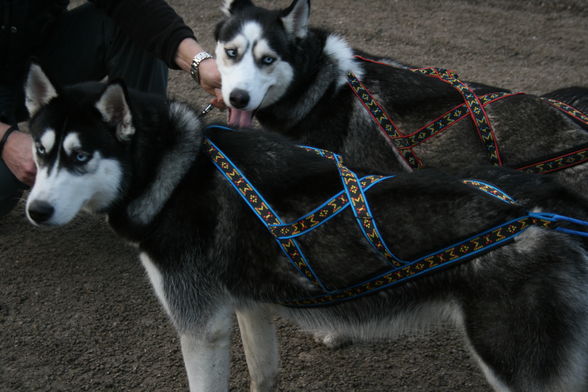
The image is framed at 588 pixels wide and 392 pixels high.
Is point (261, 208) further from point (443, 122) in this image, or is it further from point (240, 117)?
point (443, 122)

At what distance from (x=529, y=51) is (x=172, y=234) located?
631 centimetres

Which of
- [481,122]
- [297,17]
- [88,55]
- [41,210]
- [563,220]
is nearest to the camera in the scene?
[563,220]

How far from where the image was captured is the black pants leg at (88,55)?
13.1 feet

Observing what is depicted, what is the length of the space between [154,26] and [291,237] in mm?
2025

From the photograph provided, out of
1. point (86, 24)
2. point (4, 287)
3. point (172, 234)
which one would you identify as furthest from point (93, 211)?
point (86, 24)

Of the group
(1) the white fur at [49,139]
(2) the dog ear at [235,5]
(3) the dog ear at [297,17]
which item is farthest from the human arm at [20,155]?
(3) the dog ear at [297,17]

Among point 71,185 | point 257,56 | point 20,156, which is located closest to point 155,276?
point 71,185

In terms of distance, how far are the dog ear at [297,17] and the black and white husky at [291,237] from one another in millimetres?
1174

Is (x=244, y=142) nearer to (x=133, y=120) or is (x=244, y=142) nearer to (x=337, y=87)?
(x=133, y=120)

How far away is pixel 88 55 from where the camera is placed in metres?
4.05

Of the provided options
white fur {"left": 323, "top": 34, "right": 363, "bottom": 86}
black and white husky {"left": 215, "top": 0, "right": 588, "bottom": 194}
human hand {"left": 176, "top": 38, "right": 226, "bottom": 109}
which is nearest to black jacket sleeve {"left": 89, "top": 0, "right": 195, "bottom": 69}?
human hand {"left": 176, "top": 38, "right": 226, "bottom": 109}

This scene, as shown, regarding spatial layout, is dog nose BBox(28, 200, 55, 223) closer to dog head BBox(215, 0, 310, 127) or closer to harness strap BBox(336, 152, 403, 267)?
harness strap BBox(336, 152, 403, 267)

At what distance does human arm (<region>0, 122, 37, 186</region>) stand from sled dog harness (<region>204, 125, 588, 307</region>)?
1132 mm

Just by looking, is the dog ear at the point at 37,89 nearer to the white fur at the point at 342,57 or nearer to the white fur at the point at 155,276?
the white fur at the point at 155,276
